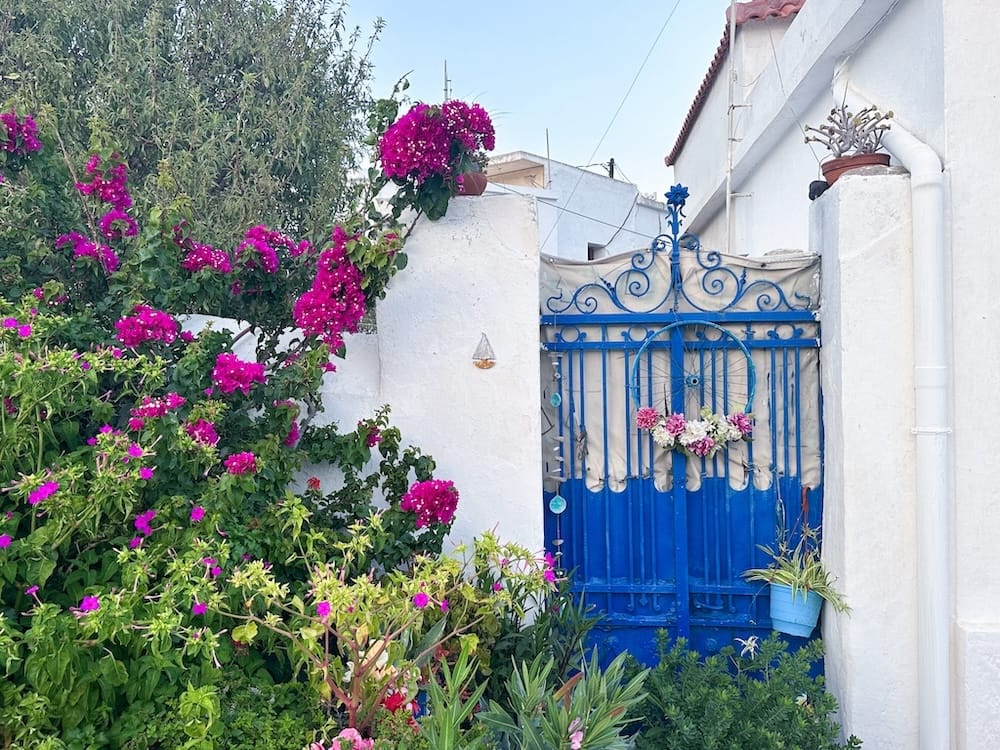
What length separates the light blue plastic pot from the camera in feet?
11.1

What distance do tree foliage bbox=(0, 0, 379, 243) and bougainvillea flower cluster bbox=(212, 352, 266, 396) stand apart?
9.07 feet

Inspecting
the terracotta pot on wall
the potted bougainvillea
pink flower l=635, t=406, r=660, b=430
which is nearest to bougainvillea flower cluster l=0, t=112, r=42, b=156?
the potted bougainvillea

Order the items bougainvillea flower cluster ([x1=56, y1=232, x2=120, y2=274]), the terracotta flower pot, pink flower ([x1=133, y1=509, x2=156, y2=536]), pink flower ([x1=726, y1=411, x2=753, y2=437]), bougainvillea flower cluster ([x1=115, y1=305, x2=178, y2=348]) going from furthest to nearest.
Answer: pink flower ([x1=726, y1=411, x2=753, y2=437])
the terracotta flower pot
bougainvillea flower cluster ([x1=56, y1=232, x2=120, y2=274])
bougainvillea flower cluster ([x1=115, y1=305, x2=178, y2=348])
pink flower ([x1=133, y1=509, x2=156, y2=536])

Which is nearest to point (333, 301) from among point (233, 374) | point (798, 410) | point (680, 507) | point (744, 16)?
point (233, 374)

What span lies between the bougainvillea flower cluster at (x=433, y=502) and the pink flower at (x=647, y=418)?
1006mm

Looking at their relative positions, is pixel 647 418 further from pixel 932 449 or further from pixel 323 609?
pixel 323 609

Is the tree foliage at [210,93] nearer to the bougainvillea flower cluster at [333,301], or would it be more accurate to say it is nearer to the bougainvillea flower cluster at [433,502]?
the bougainvillea flower cluster at [333,301]

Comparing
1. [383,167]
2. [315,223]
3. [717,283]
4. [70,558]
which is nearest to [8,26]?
[315,223]

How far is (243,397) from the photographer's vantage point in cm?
321

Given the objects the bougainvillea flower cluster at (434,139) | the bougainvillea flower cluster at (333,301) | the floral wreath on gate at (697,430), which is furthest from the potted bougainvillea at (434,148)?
the floral wreath on gate at (697,430)

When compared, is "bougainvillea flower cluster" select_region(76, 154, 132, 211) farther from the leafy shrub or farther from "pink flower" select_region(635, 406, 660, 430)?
the leafy shrub

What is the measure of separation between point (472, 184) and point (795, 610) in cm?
248

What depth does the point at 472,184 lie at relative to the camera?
347 centimetres

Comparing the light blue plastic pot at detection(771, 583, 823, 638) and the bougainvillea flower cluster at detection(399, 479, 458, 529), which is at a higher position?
the bougainvillea flower cluster at detection(399, 479, 458, 529)
